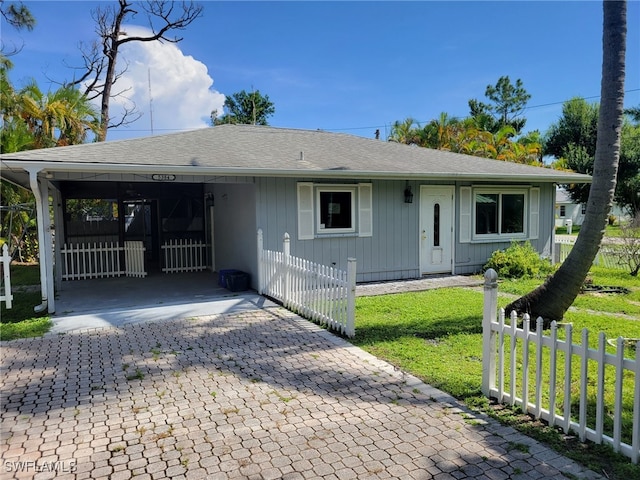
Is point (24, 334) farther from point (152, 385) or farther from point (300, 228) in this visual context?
point (300, 228)

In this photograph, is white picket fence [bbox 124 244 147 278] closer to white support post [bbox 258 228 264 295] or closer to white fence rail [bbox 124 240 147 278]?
white fence rail [bbox 124 240 147 278]

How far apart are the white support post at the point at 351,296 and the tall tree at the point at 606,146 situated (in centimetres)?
297

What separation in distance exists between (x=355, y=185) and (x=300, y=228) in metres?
1.66

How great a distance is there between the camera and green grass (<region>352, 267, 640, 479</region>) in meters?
3.41

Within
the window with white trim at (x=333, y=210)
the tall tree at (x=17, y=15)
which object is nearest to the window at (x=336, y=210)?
the window with white trim at (x=333, y=210)

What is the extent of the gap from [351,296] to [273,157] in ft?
15.4

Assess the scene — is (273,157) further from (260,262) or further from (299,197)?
(260,262)

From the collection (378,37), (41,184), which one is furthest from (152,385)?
(378,37)

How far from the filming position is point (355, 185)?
10.1 metres

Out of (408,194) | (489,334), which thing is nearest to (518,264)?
(408,194)

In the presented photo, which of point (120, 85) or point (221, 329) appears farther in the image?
point (120, 85)

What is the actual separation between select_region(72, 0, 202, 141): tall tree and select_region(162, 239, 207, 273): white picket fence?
12.0 m

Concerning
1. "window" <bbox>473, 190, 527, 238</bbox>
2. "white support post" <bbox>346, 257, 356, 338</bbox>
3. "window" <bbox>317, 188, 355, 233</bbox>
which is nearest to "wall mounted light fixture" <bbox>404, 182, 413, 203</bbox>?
"window" <bbox>317, 188, 355, 233</bbox>

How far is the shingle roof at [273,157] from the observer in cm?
769
